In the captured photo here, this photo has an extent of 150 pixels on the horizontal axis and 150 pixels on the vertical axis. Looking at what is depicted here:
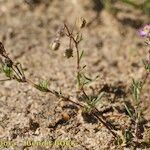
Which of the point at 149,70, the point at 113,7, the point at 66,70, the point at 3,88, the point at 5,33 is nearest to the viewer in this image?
the point at 149,70

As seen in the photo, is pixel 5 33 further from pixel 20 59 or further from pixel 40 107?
pixel 40 107

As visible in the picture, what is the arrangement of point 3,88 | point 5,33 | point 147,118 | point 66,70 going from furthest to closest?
point 5,33, point 66,70, point 3,88, point 147,118

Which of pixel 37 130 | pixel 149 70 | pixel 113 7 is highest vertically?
pixel 113 7

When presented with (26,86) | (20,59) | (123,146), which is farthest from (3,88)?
(123,146)

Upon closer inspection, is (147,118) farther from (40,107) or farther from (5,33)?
(5,33)

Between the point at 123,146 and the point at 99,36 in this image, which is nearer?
the point at 123,146

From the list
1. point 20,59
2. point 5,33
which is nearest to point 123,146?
point 20,59

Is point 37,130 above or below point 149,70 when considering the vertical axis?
below
